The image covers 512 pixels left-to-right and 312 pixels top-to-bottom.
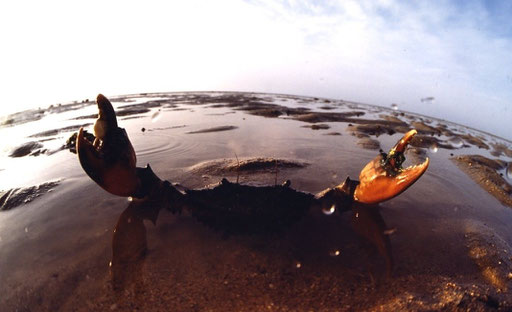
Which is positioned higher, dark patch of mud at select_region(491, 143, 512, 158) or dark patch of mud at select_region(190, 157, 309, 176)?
dark patch of mud at select_region(190, 157, 309, 176)

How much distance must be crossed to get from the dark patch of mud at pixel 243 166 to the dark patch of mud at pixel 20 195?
3178 millimetres

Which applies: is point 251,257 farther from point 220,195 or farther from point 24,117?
point 24,117

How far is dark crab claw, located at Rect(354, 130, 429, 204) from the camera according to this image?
3.35 metres

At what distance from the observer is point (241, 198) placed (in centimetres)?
318

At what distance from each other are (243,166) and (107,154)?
399 cm

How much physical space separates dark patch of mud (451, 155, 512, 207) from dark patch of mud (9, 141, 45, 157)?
14.0 m

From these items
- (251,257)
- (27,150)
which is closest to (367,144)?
(251,257)

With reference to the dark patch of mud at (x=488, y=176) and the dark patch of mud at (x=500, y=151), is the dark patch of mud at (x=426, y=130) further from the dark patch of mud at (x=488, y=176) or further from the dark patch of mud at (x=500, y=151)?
the dark patch of mud at (x=488, y=176)

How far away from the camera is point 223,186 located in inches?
125

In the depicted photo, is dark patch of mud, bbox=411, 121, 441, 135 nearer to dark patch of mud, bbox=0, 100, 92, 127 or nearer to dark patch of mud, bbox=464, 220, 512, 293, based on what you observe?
dark patch of mud, bbox=464, 220, 512, 293

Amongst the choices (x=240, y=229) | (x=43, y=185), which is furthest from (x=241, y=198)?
(x=43, y=185)

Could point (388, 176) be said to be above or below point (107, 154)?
below

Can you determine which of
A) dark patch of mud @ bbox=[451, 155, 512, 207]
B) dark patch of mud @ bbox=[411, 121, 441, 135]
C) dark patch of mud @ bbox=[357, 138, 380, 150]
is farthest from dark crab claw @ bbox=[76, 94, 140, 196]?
dark patch of mud @ bbox=[411, 121, 441, 135]

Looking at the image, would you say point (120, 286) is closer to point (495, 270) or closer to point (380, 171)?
point (380, 171)
